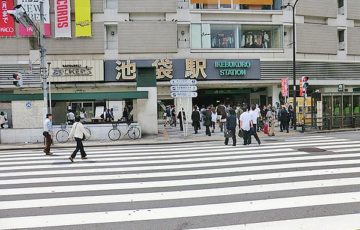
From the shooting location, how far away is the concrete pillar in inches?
874

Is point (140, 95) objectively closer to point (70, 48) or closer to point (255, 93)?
point (70, 48)

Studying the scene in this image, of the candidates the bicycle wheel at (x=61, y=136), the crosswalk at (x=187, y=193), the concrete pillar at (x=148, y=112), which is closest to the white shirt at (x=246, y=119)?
the crosswalk at (x=187, y=193)

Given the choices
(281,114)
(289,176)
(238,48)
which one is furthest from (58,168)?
(238,48)

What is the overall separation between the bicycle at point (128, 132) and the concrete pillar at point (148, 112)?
1.25 m

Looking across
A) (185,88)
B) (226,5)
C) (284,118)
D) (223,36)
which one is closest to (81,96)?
(185,88)

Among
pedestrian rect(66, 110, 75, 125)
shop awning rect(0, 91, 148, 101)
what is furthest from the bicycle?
pedestrian rect(66, 110, 75, 125)

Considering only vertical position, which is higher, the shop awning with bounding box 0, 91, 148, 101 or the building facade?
the building facade

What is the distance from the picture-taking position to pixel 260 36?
122 ft

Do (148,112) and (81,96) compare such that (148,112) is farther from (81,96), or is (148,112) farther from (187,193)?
(187,193)

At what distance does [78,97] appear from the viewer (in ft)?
68.8

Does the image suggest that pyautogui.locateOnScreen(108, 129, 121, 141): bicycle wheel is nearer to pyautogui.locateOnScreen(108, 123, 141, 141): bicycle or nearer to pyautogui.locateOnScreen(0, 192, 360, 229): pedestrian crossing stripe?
pyautogui.locateOnScreen(108, 123, 141, 141): bicycle

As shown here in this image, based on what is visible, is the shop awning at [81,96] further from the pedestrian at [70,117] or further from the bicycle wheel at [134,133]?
Result: the bicycle wheel at [134,133]

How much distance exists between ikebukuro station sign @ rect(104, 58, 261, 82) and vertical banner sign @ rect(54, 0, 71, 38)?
15.6 feet

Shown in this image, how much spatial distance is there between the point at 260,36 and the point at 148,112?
779 inches
